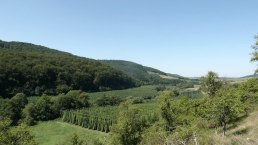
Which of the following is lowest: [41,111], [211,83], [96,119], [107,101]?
[41,111]

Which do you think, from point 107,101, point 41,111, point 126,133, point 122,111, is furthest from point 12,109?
point 126,133

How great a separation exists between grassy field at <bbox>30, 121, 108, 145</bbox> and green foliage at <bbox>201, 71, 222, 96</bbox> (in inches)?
1120

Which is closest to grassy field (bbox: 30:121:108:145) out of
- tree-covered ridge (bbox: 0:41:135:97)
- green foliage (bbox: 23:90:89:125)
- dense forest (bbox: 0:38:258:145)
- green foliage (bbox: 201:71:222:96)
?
dense forest (bbox: 0:38:258:145)

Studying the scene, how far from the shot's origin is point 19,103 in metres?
120

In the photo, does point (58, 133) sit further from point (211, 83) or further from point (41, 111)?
point (211, 83)

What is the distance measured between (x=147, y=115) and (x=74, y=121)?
29070 millimetres

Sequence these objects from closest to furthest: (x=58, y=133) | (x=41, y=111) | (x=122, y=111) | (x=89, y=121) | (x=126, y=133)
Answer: (x=126, y=133)
(x=122, y=111)
(x=58, y=133)
(x=89, y=121)
(x=41, y=111)

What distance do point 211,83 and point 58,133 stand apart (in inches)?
1894

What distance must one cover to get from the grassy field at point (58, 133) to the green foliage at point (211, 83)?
1120 inches

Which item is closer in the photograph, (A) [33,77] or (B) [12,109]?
(B) [12,109]

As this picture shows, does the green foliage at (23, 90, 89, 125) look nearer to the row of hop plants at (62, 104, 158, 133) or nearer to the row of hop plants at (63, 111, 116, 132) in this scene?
the row of hop plants at (62, 104, 158, 133)

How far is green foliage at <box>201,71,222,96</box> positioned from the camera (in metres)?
66.6

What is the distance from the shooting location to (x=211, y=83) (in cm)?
6769

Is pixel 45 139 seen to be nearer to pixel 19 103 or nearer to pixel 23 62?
pixel 19 103
